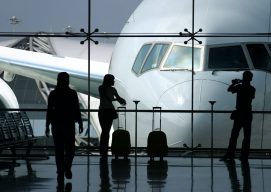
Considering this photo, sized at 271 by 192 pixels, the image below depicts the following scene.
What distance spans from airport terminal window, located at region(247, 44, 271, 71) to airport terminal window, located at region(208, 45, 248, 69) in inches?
5.7

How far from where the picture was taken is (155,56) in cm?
1526

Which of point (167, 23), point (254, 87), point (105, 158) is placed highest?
point (167, 23)

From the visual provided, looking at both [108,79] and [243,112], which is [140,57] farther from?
[243,112]

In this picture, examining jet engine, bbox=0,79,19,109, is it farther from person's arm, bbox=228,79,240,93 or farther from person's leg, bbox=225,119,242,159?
person's arm, bbox=228,79,240,93

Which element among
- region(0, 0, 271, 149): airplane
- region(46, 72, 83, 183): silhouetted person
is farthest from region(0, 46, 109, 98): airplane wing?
region(46, 72, 83, 183): silhouetted person

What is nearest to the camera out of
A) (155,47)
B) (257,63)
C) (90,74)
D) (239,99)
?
(239,99)

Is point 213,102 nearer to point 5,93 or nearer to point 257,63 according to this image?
point 257,63

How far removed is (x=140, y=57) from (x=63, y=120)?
5151mm

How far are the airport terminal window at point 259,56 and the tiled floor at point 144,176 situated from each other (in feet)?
4.78

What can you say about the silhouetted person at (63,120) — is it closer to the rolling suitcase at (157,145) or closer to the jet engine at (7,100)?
the rolling suitcase at (157,145)

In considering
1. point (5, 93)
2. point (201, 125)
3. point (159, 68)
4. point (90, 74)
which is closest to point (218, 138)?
point (201, 125)

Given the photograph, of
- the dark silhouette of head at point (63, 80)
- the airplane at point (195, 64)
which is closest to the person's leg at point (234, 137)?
the airplane at point (195, 64)

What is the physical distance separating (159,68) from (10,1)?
4200 millimetres

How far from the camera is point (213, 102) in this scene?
46.0 ft
